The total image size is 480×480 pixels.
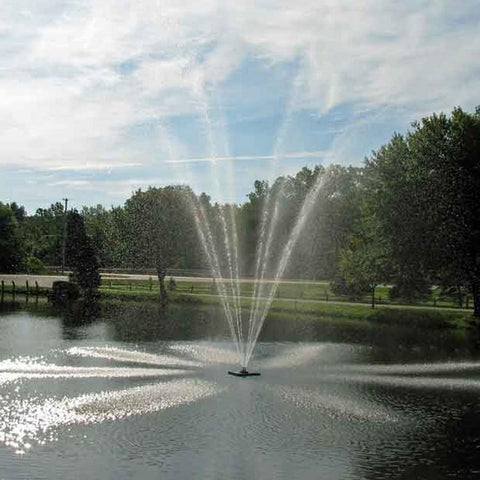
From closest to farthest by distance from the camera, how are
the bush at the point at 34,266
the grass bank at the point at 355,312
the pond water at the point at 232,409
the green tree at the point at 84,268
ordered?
the pond water at the point at 232,409
the grass bank at the point at 355,312
the green tree at the point at 84,268
the bush at the point at 34,266

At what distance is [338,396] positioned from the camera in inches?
1154

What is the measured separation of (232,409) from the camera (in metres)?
26.2

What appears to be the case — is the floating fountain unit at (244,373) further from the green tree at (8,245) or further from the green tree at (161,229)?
the green tree at (8,245)

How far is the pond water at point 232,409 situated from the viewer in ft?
65.6

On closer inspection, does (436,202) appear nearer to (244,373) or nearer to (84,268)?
(244,373)

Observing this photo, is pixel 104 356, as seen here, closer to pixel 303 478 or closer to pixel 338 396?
pixel 338 396

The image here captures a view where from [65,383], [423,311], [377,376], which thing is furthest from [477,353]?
[65,383]

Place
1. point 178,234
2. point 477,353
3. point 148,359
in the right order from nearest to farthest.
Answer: point 148,359
point 477,353
point 178,234

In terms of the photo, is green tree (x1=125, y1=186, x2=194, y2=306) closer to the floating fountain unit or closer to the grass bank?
the grass bank

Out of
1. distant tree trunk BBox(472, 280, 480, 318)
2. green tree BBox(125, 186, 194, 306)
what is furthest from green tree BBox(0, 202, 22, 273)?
distant tree trunk BBox(472, 280, 480, 318)

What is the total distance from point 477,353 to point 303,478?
27.6m

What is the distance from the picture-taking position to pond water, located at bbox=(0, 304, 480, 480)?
65.6 ft

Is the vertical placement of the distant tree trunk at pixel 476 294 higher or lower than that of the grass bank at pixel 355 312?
higher

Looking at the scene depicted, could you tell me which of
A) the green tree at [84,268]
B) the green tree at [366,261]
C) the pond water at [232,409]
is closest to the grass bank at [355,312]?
the green tree at [366,261]
